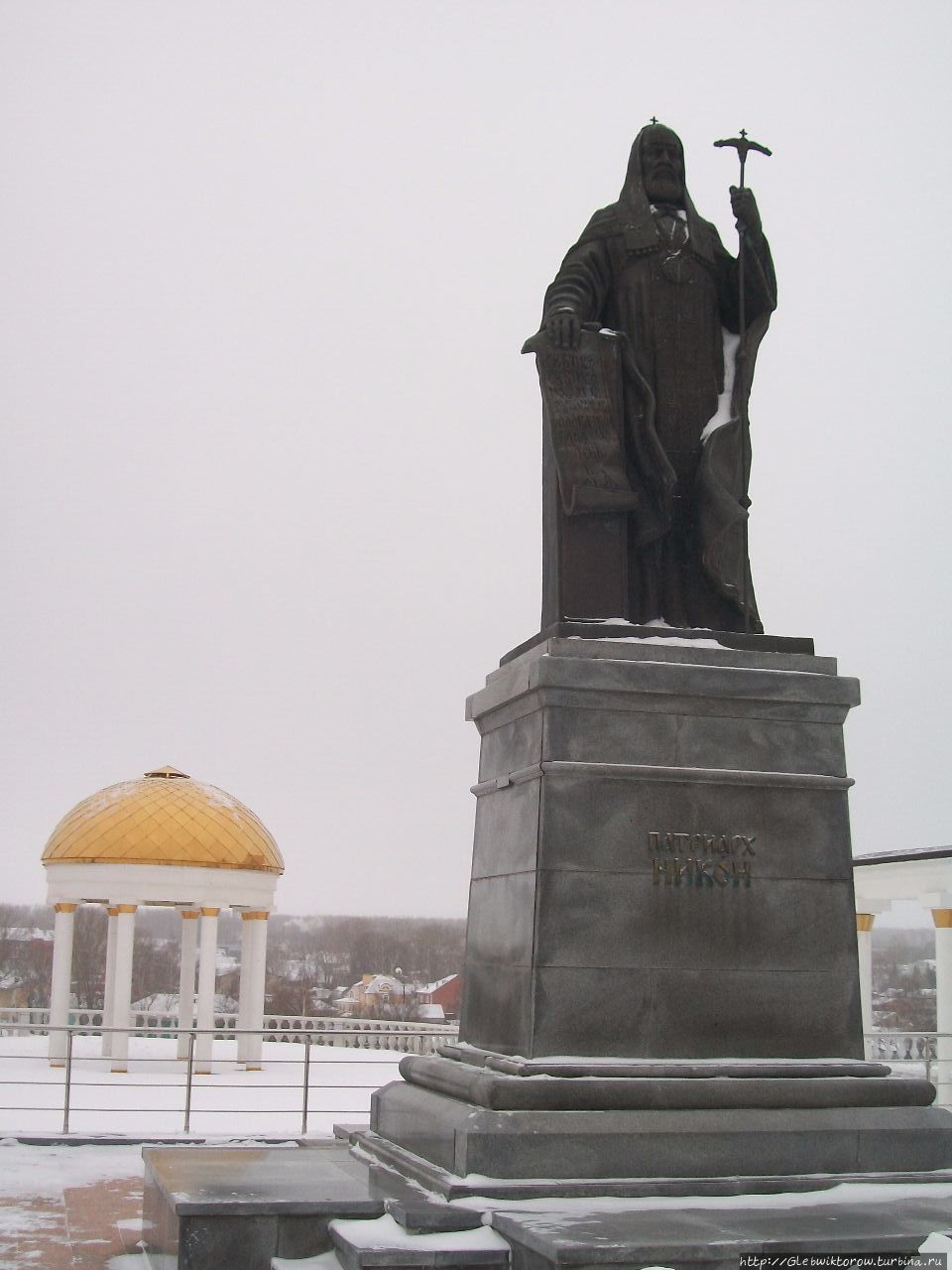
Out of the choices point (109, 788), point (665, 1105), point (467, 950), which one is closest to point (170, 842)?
point (109, 788)

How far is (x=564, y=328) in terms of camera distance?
309 inches

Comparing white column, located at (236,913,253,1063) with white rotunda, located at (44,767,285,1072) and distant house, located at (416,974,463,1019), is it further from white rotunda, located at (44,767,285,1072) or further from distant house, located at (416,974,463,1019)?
distant house, located at (416,974,463,1019)

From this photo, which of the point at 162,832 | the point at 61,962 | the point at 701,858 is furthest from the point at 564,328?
the point at 61,962

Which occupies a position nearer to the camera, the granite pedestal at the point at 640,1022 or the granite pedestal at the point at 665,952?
the granite pedestal at the point at 640,1022

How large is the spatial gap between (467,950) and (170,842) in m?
19.1

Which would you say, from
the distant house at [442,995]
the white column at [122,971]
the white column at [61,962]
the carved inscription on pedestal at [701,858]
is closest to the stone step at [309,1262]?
the carved inscription on pedestal at [701,858]

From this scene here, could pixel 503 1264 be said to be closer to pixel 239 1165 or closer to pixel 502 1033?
pixel 502 1033

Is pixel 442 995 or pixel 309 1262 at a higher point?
pixel 309 1262

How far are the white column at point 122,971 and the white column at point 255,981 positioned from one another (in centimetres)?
214

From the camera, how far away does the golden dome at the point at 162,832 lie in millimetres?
25891

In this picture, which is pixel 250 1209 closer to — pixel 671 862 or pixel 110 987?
pixel 671 862

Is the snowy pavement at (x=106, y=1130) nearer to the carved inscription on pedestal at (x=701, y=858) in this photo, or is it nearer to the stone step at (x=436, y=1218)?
the stone step at (x=436, y=1218)

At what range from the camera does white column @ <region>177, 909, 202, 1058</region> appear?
26344 mm

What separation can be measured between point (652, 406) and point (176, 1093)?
16.1m
